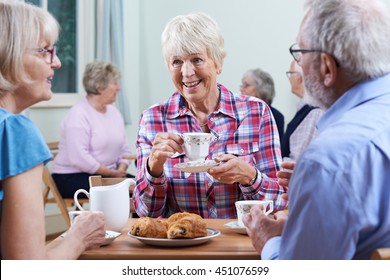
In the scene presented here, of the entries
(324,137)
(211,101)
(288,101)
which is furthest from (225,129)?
(288,101)

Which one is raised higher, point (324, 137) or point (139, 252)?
point (324, 137)

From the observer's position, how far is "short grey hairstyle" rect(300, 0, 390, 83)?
138 cm

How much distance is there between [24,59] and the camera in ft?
5.50

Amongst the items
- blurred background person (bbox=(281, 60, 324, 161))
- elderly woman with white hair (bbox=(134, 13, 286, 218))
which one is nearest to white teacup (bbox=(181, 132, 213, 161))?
elderly woman with white hair (bbox=(134, 13, 286, 218))

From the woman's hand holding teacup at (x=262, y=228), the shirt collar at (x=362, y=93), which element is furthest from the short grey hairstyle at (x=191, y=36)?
the shirt collar at (x=362, y=93)

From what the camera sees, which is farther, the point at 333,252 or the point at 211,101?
the point at 211,101

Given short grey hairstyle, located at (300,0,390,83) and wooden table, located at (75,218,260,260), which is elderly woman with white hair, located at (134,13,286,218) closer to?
wooden table, located at (75,218,260,260)

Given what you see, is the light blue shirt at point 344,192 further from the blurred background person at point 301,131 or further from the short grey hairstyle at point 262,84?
the short grey hairstyle at point 262,84

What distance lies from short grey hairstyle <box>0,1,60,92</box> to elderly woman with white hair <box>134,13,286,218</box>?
0.79m

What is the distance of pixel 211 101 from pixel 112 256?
0.96 metres

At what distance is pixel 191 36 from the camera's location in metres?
2.52

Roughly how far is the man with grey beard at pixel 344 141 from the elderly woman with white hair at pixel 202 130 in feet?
3.18
